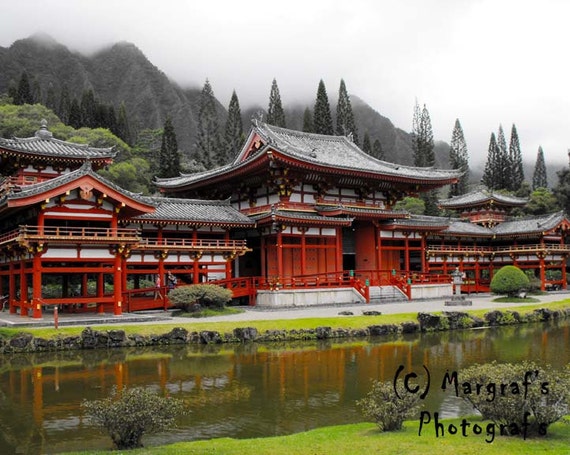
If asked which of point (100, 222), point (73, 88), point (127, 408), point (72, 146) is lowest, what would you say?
point (127, 408)

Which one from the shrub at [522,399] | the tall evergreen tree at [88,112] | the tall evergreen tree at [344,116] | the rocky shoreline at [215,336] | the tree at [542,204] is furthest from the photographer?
the tall evergreen tree at [88,112]

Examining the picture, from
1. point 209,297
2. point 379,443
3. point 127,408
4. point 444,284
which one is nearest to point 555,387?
point 379,443

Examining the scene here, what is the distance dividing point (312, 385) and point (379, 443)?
685 cm

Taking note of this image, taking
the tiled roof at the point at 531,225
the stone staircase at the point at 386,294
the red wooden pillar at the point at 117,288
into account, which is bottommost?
the stone staircase at the point at 386,294

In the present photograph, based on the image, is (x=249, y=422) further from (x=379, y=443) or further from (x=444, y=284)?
(x=444, y=284)

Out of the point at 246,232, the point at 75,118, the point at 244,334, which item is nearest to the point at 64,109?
the point at 75,118

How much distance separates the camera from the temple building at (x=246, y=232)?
29.4 m

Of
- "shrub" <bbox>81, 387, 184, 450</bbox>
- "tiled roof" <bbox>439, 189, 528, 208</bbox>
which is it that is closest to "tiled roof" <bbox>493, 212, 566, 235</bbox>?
"tiled roof" <bbox>439, 189, 528, 208</bbox>

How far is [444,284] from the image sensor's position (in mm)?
43781

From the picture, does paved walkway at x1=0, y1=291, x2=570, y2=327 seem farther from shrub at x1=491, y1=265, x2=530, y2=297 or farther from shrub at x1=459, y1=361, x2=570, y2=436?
shrub at x1=459, y1=361, x2=570, y2=436

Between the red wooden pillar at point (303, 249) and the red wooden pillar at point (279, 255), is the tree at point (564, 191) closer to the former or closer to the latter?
the red wooden pillar at point (303, 249)

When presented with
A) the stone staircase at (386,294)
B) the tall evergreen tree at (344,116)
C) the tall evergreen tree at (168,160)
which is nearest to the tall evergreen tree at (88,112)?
the tall evergreen tree at (168,160)

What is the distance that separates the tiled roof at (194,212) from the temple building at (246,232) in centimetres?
9

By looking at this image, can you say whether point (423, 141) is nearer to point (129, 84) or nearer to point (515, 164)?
point (515, 164)
